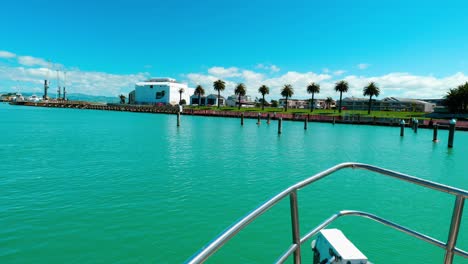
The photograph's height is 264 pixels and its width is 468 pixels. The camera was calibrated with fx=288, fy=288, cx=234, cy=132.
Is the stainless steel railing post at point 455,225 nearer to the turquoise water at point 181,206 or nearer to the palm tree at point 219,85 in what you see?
the turquoise water at point 181,206

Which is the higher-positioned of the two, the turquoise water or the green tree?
the green tree

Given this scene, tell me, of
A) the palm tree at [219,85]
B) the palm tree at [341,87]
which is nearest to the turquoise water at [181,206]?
the palm tree at [341,87]

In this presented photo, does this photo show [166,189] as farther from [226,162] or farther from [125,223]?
[226,162]

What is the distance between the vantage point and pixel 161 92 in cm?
16600

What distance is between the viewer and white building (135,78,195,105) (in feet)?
538

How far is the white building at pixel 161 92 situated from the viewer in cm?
16388

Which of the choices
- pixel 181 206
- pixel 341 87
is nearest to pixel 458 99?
pixel 341 87

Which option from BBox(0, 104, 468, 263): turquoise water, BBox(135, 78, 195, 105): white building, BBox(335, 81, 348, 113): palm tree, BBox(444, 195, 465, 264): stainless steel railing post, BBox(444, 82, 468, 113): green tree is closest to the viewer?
BBox(444, 195, 465, 264): stainless steel railing post

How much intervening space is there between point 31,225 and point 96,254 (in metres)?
3.45

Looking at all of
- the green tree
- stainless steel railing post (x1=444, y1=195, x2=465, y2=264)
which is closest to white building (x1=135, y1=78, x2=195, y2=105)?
the green tree

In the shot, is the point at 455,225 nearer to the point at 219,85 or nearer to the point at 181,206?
the point at 181,206

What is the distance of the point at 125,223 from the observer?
1022cm

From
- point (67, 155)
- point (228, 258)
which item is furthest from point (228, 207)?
point (67, 155)

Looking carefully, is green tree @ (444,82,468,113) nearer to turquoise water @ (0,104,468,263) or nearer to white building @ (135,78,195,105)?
turquoise water @ (0,104,468,263)
